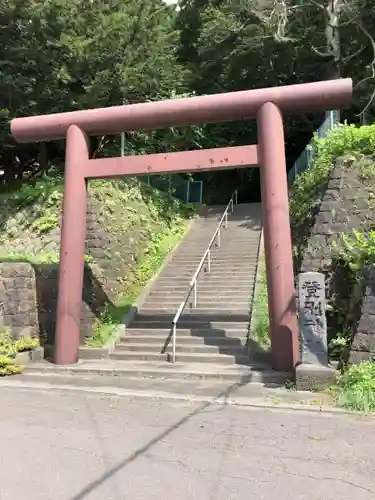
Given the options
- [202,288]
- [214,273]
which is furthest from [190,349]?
[214,273]

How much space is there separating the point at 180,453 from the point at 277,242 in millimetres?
4854

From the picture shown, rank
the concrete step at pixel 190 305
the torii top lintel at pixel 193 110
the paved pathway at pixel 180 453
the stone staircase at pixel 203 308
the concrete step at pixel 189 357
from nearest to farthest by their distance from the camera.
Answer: the paved pathway at pixel 180 453 → the torii top lintel at pixel 193 110 → the concrete step at pixel 189 357 → the stone staircase at pixel 203 308 → the concrete step at pixel 190 305

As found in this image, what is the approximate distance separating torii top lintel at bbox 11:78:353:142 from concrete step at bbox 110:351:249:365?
4.43 meters

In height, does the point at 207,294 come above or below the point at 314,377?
above

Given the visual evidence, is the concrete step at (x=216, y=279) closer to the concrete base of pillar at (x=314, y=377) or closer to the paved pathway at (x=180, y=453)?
the concrete base of pillar at (x=314, y=377)

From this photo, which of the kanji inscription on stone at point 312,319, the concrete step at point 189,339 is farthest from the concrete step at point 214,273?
the kanji inscription on stone at point 312,319

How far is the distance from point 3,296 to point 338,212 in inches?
280

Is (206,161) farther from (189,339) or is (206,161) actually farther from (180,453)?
(180,453)

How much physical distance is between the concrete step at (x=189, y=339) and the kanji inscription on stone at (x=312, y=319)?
8.06 feet

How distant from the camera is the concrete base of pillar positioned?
752cm

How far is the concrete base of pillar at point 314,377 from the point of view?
752 cm

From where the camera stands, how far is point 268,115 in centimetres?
941

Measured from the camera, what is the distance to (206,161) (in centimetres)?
970

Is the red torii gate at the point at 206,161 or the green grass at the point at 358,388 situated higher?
the red torii gate at the point at 206,161
